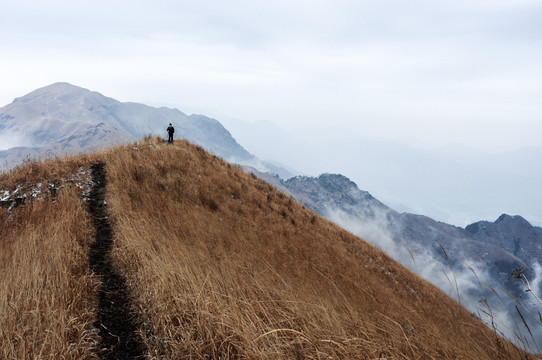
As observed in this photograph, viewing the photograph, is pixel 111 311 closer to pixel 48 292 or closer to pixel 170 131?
pixel 48 292

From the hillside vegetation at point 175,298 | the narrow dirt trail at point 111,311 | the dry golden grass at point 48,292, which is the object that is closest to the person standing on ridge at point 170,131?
the hillside vegetation at point 175,298

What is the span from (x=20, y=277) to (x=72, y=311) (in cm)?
117

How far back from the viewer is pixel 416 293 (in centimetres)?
1900

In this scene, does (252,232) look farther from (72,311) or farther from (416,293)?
(416,293)

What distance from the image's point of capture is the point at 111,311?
412 centimetres

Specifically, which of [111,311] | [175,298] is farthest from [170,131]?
[175,298]

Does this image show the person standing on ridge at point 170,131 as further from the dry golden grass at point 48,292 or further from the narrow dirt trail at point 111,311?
the narrow dirt trail at point 111,311

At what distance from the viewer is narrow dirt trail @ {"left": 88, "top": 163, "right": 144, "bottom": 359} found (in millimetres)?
3441

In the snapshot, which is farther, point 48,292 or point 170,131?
point 170,131

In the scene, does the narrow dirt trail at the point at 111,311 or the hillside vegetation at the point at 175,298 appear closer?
the hillside vegetation at the point at 175,298

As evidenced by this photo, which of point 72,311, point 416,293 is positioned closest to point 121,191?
point 72,311

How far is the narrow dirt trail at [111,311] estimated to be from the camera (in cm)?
344

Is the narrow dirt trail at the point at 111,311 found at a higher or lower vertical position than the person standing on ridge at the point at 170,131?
lower

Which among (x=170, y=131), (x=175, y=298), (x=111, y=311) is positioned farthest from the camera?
(x=170, y=131)
